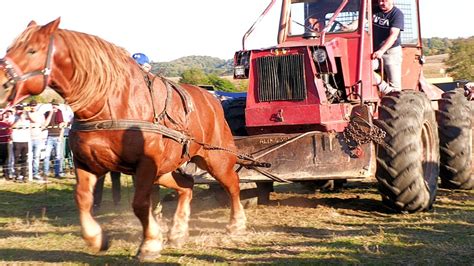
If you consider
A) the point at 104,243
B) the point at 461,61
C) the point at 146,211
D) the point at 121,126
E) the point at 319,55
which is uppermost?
the point at 461,61

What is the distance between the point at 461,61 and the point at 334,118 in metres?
38.5

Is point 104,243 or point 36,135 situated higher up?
point 36,135

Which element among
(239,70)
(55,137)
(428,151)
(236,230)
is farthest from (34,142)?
(428,151)

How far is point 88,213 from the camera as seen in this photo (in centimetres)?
538

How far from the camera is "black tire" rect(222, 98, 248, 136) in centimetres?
858

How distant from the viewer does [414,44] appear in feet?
31.6

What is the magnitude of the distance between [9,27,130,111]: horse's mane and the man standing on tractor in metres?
4.45

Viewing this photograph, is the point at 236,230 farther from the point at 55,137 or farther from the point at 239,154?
the point at 55,137

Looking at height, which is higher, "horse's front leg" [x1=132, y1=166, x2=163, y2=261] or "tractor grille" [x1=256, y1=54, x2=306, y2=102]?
"tractor grille" [x1=256, y1=54, x2=306, y2=102]

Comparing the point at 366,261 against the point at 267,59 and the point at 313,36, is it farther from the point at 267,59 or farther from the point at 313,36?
the point at 313,36

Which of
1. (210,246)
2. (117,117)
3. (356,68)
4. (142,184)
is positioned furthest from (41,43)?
(356,68)

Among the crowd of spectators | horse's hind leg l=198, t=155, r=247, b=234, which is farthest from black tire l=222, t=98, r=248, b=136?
the crowd of spectators

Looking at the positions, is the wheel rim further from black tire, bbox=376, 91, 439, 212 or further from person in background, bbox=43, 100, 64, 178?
person in background, bbox=43, 100, 64, 178

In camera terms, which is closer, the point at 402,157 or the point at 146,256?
the point at 146,256
